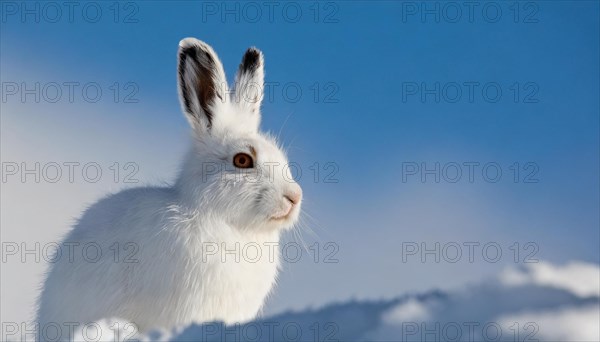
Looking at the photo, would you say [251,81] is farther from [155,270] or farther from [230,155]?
A: [155,270]

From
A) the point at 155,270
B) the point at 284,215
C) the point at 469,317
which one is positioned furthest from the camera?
the point at 284,215

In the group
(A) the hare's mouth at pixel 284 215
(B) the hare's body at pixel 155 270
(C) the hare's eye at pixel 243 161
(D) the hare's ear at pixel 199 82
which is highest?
(D) the hare's ear at pixel 199 82

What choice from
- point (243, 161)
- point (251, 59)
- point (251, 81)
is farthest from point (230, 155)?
point (251, 59)

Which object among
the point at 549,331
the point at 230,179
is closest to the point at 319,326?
the point at 549,331

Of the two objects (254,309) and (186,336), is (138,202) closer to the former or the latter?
(254,309)

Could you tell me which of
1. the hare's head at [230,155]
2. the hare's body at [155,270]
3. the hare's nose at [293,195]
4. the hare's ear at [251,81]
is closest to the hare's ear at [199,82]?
the hare's head at [230,155]

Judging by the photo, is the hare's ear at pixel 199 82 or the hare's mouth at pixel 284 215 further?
the hare's ear at pixel 199 82

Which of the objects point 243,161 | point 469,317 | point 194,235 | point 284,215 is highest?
point 243,161

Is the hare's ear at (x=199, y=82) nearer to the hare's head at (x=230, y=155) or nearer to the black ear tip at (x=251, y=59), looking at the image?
the hare's head at (x=230, y=155)
